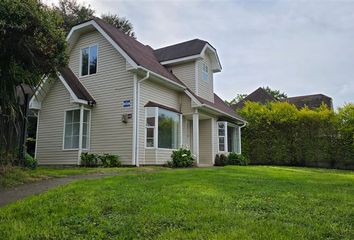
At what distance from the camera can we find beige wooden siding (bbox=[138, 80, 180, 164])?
1341 cm

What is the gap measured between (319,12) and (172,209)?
9.24 metres

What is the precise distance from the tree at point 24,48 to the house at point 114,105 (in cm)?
457

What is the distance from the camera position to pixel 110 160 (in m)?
13.1

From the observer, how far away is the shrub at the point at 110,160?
13045mm

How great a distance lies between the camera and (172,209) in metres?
4.58

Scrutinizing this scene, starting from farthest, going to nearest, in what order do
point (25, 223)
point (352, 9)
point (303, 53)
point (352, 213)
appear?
point (303, 53)
point (352, 9)
point (352, 213)
point (25, 223)

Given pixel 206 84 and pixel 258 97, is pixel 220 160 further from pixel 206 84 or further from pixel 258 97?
pixel 258 97

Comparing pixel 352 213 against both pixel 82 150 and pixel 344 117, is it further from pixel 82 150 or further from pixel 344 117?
pixel 344 117

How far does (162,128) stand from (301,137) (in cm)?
1076

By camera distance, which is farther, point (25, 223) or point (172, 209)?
point (172, 209)

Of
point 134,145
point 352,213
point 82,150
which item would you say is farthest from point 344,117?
point 352,213

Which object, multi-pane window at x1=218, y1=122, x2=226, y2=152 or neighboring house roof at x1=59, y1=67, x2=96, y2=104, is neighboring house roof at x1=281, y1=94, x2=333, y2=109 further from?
neighboring house roof at x1=59, y1=67, x2=96, y2=104

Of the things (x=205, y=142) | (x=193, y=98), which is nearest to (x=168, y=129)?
(x=193, y=98)

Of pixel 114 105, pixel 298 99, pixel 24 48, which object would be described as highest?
pixel 298 99
